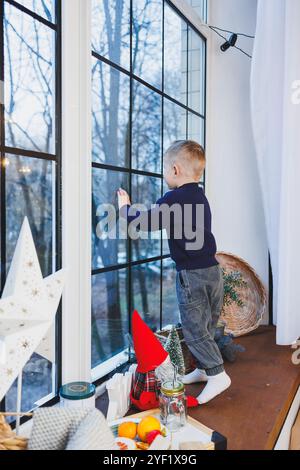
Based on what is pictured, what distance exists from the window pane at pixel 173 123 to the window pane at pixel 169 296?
55cm

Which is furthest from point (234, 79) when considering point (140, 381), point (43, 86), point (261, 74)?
point (140, 381)

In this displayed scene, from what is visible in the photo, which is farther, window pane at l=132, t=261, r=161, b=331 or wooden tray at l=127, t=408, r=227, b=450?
window pane at l=132, t=261, r=161, b=331

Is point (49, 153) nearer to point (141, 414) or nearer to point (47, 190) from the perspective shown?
point (47, 190)

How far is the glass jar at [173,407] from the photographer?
122 cm

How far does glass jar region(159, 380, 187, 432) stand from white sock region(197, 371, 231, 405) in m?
0.23

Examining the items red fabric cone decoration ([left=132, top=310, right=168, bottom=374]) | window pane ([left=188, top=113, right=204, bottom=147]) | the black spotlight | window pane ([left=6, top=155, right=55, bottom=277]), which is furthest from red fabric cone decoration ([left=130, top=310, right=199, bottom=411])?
the black spotlight

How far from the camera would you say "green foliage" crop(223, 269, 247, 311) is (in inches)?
79.0

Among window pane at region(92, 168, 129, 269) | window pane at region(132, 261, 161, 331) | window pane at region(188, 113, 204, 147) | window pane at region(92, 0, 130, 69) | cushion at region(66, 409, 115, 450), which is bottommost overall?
cushion at region(66, 409, 115, 450)

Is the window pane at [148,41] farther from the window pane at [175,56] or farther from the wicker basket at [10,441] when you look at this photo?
the wicker basket at [10,441]

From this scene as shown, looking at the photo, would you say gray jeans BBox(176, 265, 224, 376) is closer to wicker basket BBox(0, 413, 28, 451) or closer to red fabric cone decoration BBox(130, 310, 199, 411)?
red fabric cone decoration BBox(130, 310, 199, 411)

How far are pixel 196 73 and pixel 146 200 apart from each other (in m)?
0.91

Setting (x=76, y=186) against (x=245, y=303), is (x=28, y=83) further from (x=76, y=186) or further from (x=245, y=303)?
(x=245, y=303)

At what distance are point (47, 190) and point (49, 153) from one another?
4.1 inches

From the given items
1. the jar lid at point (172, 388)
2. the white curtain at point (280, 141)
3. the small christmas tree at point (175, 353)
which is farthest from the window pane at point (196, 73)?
the jar lid at point (172, 388)
